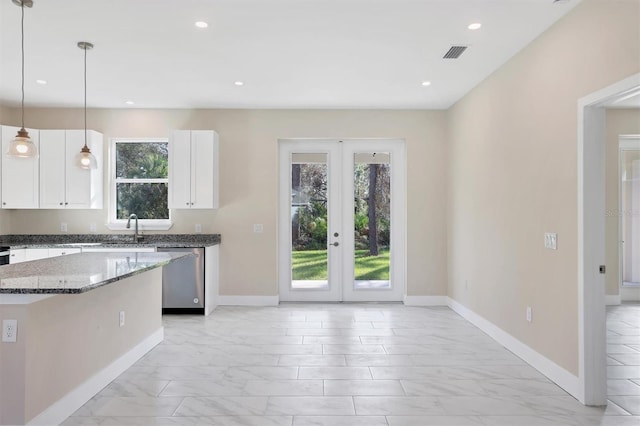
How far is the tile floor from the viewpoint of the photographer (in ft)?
8.73

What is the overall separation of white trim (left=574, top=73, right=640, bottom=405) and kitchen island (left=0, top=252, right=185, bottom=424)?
299 cm

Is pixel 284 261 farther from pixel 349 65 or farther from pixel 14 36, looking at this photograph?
pixel 14 36

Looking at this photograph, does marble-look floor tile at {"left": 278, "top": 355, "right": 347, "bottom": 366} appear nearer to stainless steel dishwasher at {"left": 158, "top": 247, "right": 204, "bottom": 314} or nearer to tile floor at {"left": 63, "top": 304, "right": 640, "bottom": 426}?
tile floor at {"left": 63, "top": 304, "right": 640, "bottom": 426}

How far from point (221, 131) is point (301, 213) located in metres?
1.61

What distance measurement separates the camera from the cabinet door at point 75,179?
219 inches

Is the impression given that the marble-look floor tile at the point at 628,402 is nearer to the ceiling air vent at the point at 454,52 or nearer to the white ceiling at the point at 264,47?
the white ceiling at the point at 264,47

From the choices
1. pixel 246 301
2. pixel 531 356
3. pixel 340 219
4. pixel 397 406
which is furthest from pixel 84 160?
pixel 531 356

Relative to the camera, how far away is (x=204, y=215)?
5.91 meters

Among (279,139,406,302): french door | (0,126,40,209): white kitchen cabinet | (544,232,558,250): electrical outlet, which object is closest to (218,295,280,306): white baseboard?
(279,139,406,302): french door

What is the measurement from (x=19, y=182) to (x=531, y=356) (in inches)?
244

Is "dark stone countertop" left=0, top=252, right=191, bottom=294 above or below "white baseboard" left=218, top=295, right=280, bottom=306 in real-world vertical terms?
above

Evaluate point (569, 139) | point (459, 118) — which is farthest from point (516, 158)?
point (459, 118)

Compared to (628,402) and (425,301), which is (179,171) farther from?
(628,402)

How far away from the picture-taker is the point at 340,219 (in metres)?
6.15
